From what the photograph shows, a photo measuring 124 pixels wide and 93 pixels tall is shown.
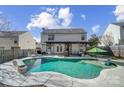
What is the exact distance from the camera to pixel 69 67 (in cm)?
832

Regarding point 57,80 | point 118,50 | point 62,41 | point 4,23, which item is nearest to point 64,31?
point 62,41

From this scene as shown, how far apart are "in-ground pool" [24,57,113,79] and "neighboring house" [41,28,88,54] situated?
47 cm

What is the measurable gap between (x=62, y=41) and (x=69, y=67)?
2.04 metres

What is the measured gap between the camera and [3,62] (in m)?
8.80

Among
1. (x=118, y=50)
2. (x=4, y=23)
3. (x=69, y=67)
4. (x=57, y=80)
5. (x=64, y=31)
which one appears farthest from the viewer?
(x=64, y=31)

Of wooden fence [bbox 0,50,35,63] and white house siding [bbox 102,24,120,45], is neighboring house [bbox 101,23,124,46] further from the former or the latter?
wooden fence [bbox 0,50,35,63]

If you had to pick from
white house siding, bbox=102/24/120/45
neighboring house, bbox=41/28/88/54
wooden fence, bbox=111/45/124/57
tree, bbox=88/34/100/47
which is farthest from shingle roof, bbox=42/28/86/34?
wooden fence, bbox=111/45/124/57

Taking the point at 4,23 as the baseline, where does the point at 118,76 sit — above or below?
below

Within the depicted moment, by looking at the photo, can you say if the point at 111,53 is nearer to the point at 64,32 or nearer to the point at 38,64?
the point at 64,32

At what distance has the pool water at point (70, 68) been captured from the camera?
731 cm

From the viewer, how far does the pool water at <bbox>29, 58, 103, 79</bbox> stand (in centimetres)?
731

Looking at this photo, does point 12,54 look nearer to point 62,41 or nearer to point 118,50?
point 62,41
